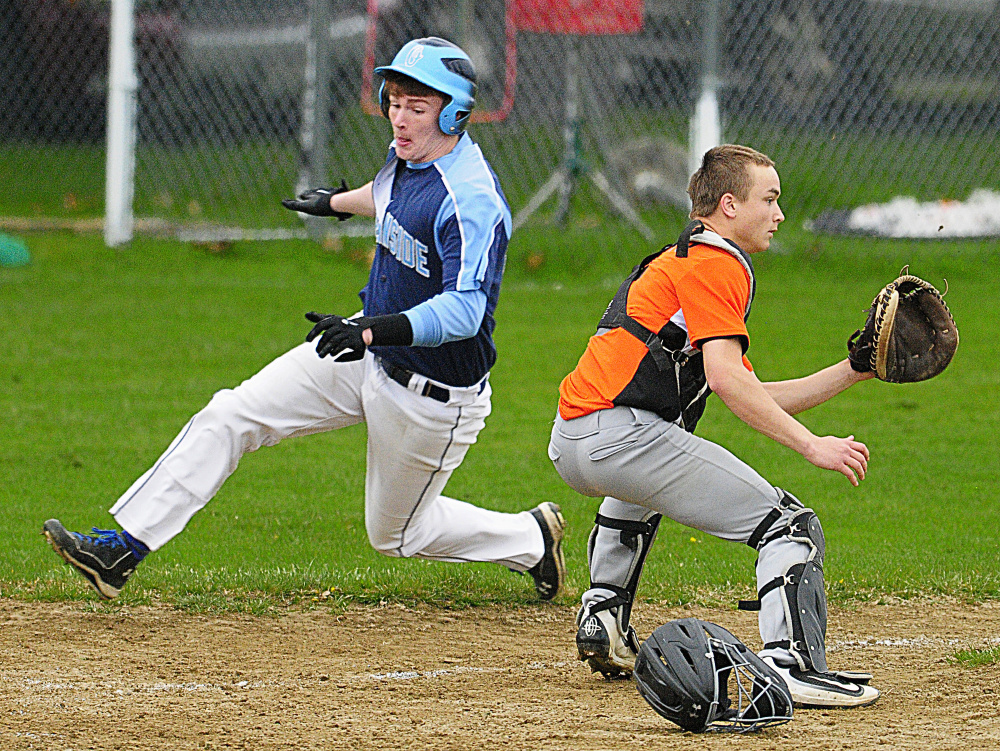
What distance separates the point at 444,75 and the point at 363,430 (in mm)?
3963

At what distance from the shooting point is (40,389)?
28.6 ft

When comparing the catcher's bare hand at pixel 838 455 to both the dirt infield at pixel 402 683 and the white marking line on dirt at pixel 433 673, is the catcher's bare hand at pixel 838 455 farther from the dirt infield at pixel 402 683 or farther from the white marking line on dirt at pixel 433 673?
the white marking line on dirt at pixel 433 673

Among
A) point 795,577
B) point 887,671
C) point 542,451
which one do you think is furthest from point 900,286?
point 542,451

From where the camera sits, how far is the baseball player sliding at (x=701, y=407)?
12.7 feet

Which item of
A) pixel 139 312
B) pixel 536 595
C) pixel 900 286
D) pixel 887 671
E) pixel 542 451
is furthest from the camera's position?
pixel 139 312

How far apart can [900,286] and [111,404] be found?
5.57 meters

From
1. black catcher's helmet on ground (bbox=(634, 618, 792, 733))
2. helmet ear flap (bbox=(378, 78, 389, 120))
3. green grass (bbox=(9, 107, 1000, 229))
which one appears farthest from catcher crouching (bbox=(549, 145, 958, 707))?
green grass (bbox=(9, 107, 1000, 229))

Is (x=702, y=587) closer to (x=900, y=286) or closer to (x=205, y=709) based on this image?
(x=900, y=286)

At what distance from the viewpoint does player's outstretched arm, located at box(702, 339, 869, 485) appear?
12.5 feet

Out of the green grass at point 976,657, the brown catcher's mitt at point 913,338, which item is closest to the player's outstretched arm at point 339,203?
the brown catcher's mitt at point 913,338

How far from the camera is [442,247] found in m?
4.64

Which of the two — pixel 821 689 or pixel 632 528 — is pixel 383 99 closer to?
pixel 632 528

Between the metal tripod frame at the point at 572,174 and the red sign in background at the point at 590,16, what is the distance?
22cm

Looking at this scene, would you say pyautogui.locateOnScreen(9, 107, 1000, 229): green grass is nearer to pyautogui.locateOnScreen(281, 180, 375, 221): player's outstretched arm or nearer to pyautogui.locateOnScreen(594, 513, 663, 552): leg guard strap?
pyautogui.locateOnScreen(281, 180, 375, 221): player's outstretched arm
